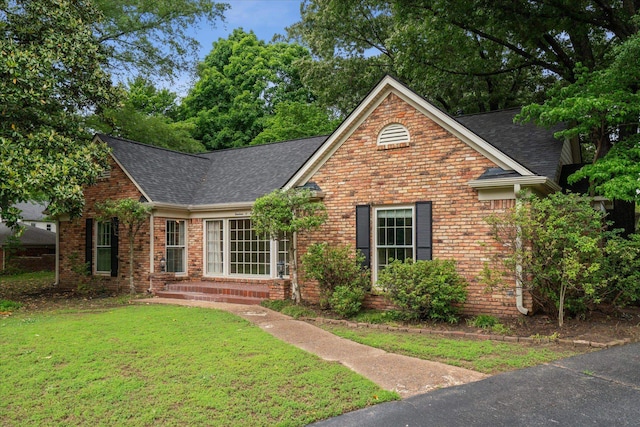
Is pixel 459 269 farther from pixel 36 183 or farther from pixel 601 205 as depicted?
pixel 36 183

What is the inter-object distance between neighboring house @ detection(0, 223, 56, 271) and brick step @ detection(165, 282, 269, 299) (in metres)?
14.9

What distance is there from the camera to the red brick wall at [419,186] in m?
9.14

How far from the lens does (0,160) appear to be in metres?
10.0

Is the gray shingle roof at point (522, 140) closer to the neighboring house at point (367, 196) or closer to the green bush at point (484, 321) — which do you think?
the neighboring house at point (367, 196)

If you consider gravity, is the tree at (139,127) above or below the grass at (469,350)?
above

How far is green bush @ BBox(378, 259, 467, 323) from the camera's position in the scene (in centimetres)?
864

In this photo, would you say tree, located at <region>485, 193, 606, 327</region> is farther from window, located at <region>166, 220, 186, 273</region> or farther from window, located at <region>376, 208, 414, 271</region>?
window, located at <region>166, 220, 186, 273</region>

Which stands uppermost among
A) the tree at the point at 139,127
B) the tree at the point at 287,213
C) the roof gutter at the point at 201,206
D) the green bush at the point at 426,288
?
the tree at the point at 139,127

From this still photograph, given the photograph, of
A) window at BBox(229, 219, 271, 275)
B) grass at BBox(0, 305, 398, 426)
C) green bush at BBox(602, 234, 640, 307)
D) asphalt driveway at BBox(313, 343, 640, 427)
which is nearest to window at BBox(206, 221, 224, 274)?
window at BBox(229, 219, 271, 275)

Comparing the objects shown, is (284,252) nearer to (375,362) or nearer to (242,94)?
(375,362)

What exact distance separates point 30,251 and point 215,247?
54.0 ft

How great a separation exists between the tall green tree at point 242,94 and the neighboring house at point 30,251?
448 inches

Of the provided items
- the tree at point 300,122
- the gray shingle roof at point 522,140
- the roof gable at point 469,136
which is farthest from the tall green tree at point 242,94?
the roof gable at point 469,136

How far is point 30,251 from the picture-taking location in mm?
24859
